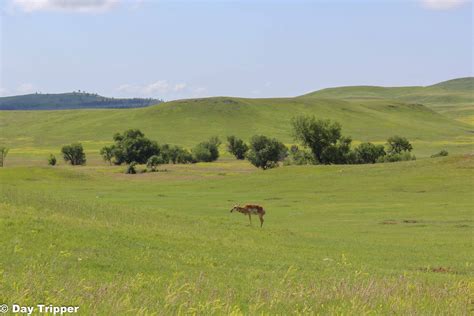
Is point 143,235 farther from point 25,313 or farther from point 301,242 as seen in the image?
point 25,313

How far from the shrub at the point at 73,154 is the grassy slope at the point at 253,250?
296 ft

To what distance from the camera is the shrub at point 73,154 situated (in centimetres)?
15075

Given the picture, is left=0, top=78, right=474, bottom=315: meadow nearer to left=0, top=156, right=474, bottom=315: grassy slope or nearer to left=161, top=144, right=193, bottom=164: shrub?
left=0, top=156, right=474, bottom=315: grassy slope

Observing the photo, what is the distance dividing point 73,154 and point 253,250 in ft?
434

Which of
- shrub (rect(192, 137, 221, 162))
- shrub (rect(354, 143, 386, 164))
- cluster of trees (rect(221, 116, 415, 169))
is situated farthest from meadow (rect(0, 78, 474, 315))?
shrub (rect(192, 137, 221, 162))

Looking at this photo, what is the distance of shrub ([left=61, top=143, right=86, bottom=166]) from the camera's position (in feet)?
495

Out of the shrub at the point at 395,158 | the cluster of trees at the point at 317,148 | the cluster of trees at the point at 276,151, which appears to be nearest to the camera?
the cluster of trees at the point at 317,148

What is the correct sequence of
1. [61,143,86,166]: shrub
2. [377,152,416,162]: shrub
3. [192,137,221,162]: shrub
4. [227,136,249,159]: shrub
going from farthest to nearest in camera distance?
[227,136,249,159]: shrub, [192,137,221,162]: shrub, [61,143,86,166]: shrub, [377,152,416,162]: shrub

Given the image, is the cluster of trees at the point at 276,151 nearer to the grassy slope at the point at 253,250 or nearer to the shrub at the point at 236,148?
the shrub at the point at 236,148

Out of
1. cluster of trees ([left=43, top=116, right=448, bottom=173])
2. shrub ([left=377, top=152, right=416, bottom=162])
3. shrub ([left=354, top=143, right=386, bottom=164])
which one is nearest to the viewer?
cluster of trees ([left=43, top=116, right=448, bottom=173])

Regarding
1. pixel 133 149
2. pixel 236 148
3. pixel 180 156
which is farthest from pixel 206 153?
pixel 133 149

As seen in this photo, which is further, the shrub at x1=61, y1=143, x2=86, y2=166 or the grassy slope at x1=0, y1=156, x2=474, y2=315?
the shrub at x1=61, y1=143, x2=86, y2=166

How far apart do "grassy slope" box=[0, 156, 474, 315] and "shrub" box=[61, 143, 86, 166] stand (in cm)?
9018

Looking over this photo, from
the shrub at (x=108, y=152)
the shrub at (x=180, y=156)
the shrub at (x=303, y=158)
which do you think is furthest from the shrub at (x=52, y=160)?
the shrub at (x=303, y=158)
